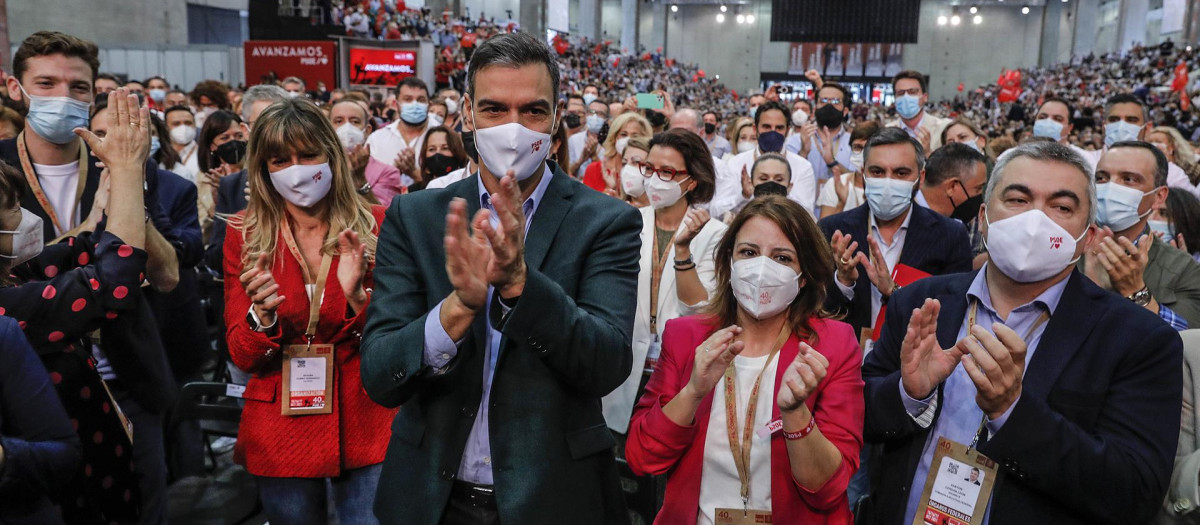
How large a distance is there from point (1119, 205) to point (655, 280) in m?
1.90

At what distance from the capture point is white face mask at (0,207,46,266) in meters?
2.17

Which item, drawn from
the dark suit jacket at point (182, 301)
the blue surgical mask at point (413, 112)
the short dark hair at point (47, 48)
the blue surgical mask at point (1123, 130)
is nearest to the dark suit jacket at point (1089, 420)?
the dark suit jacket at point (182, 301)

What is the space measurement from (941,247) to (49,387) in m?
3.11

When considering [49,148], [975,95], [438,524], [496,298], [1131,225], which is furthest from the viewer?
[975,95]

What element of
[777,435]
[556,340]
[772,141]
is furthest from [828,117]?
[556,340]

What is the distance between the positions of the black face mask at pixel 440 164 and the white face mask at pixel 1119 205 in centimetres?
342

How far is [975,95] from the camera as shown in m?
39.1

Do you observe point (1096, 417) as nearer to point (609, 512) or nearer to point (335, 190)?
point (609, 512)

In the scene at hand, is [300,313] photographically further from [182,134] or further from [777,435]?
[182,134]

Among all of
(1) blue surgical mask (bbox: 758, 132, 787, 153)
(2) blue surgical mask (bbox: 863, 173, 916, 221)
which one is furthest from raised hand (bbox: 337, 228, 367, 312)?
(1) blue surgical mask (bbox: 758, 132, 787, 153)

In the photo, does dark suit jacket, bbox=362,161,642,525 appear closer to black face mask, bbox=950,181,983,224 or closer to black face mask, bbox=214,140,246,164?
black face mask, bbox=950,181,983,224

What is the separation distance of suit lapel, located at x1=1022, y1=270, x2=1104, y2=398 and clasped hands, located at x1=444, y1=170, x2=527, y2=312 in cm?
121

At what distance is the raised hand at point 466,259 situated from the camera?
1.40m

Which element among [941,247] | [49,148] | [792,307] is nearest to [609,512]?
[792,307]
